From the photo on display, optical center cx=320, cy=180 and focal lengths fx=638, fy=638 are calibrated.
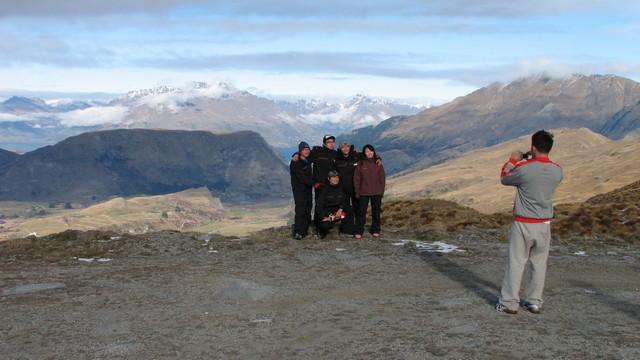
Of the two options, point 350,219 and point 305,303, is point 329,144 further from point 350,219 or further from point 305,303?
point 305,303

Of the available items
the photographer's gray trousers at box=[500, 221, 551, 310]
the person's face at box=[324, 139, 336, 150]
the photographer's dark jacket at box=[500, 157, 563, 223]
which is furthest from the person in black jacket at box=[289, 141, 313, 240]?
the photographer's gray trousers at box=[500, 221, 551, 310]

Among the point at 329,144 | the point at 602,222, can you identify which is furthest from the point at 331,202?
the point at 602,222

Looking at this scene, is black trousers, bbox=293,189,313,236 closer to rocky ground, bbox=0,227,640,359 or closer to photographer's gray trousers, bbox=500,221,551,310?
rocky ground, bbox=0,227,640,359

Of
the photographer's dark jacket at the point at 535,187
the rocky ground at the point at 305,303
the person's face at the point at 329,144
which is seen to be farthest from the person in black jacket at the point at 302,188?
the photographer's dark jacket at the point at 535,187

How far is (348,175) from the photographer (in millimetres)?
25172

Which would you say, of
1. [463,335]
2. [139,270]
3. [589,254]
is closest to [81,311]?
[139,270]

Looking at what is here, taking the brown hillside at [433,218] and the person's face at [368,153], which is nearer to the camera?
the person's face at [368,153]

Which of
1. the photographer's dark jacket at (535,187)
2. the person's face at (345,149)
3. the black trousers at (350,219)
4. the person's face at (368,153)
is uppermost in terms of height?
the person's face at (345,149)

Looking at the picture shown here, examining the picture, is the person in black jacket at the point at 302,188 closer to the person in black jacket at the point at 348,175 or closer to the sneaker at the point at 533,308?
the person in black jacket at the point at 348,175

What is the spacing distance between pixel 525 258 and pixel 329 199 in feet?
38.0

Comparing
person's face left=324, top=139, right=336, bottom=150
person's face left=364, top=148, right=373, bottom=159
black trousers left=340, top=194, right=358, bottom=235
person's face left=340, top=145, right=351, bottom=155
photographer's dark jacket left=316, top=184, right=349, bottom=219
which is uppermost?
person's face left=324, top=139, right=336, bottom=150

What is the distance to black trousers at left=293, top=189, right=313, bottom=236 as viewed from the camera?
82.4 feet

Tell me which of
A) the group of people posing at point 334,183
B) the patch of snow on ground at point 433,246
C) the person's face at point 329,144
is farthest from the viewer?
the person's face at point 329,144

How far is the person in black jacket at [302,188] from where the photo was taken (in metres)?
24.6
